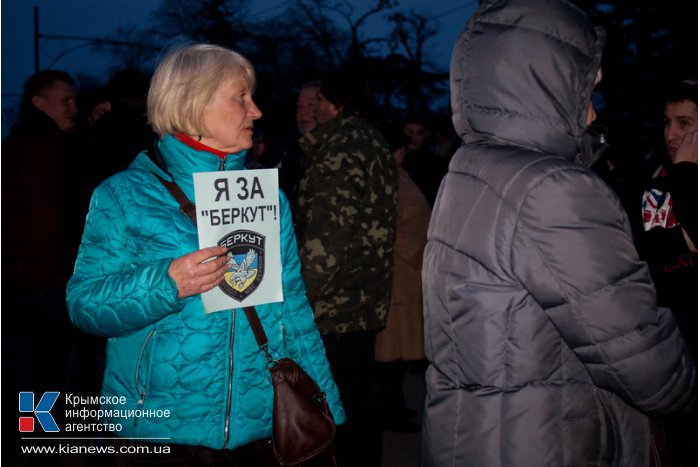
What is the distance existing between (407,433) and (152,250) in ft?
12.9

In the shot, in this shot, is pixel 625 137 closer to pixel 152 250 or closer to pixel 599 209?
pixel 599 209

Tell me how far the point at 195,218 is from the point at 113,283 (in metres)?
0.35

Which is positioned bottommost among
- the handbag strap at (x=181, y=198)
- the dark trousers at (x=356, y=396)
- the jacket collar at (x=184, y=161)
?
the dark trousers at (x=356, y=396)

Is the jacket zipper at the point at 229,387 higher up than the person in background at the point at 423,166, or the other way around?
the person in background at the point at 423,166

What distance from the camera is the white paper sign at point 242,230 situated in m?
2.68

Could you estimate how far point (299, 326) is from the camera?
299 cm

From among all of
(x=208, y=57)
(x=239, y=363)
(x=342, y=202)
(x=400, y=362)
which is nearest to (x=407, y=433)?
(x=400, y=362)

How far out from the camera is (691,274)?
340 centimetres

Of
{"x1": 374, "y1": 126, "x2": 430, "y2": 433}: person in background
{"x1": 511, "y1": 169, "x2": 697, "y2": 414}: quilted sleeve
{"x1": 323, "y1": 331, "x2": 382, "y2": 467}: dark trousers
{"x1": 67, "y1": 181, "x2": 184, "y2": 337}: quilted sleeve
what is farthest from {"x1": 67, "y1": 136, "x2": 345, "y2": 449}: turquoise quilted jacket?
{"x1": 374, "y1": 126, "x2": 430, "y2": 433}: person in background

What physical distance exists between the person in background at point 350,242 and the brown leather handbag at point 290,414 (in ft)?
3.93

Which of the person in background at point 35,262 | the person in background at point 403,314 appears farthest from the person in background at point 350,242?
the person in background at point 35,262

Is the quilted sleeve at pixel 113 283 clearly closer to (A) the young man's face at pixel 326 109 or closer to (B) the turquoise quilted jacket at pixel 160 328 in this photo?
(B) the turquoise quilted jacket at pixel 160 328

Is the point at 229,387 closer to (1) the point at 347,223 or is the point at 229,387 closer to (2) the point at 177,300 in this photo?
(2) the point at 177,300

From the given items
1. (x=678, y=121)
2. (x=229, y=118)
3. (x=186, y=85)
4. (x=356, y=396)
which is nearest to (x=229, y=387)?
(x=229, y=118)
